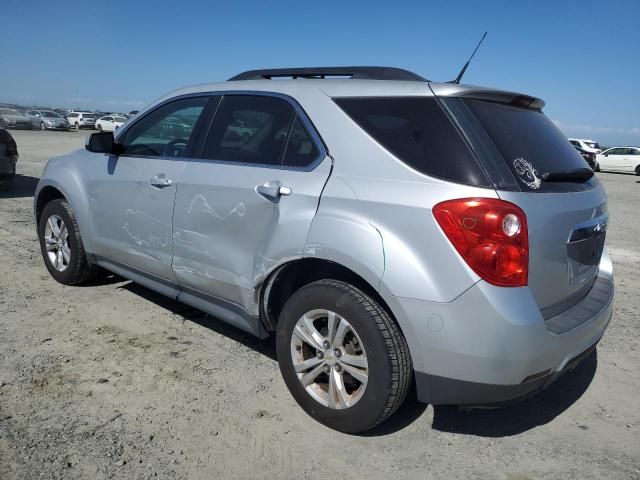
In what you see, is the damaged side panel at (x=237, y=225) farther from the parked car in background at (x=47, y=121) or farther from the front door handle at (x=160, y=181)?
the parked car in background at (x=47, y=121)

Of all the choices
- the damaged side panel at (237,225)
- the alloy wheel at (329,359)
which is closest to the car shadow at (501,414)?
the alloy wheel at (329,359)

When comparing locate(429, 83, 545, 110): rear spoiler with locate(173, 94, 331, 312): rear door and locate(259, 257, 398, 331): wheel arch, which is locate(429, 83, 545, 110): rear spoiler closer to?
locate(173, 94, 331, 312): rear door

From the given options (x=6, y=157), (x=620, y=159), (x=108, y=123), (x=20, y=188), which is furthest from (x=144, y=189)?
(x=108, y=123)

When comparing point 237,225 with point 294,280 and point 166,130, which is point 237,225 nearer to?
point 294,280

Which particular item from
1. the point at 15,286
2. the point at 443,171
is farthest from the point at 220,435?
the point at 15,286

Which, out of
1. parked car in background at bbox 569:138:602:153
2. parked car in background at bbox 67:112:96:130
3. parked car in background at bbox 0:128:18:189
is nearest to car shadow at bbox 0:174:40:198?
parked car in background at bbox 0:128:18:189

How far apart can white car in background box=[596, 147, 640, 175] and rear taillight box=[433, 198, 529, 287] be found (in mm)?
29186

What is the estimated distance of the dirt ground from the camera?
2.40 m

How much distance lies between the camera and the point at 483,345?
2164mm

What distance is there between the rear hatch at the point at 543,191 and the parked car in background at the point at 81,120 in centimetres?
5020

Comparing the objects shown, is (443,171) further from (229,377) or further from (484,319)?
(229,377)

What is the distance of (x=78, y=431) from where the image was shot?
2.56 meters

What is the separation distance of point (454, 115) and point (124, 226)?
2504 millimetres

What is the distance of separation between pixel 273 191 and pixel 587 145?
33147 millimetres
